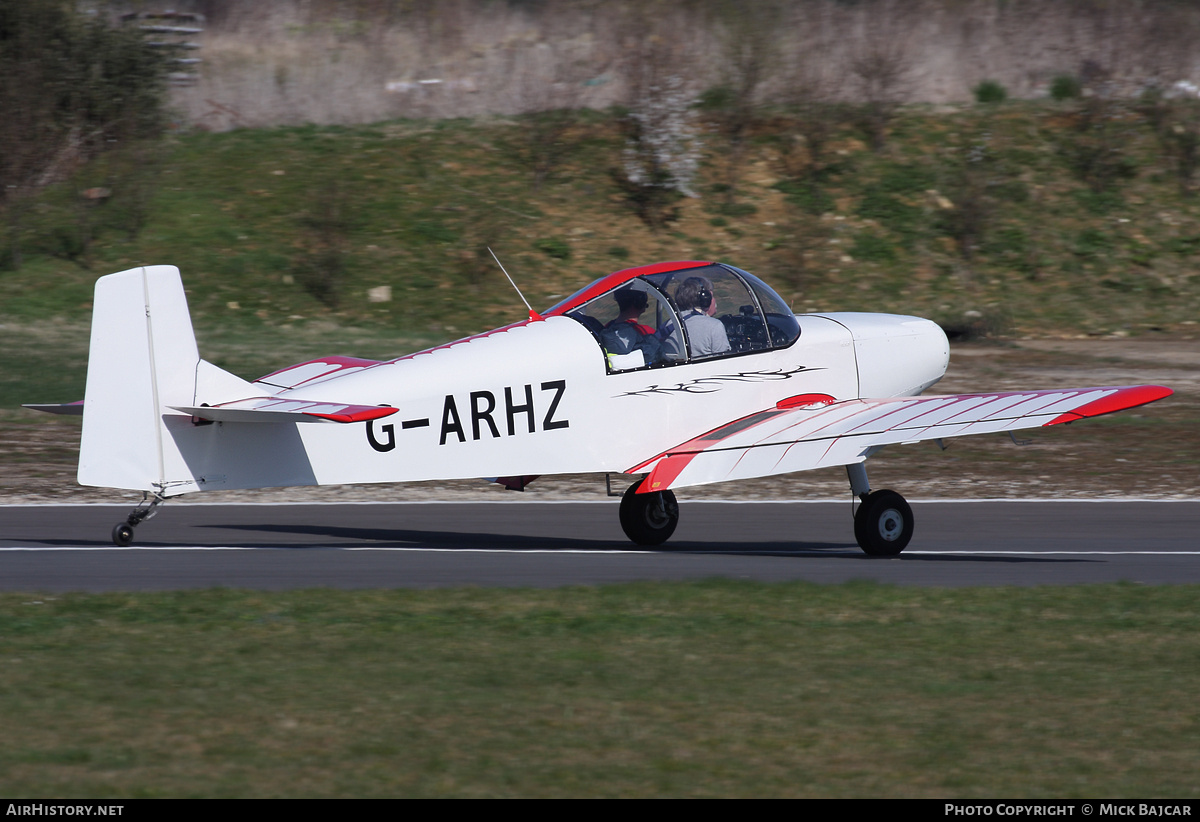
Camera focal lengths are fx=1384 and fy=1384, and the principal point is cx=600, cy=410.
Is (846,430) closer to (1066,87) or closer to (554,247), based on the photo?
(554,247)

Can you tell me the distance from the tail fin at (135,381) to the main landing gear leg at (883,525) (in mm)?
5880

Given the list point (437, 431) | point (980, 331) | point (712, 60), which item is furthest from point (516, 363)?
point (712, 60)

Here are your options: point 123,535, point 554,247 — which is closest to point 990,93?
point 554,247

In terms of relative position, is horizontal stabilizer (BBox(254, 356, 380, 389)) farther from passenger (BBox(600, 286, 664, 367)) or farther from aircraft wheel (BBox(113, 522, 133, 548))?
passenger (BBox(600, 286, 664, 367))

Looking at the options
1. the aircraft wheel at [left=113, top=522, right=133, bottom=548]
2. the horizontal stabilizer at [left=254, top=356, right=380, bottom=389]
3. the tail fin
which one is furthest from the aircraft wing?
the aircraft wheel at [left=113, top=522, right=133, bottom=548]

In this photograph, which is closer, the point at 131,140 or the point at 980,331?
the point at 980,331

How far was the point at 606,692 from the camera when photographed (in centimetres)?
742

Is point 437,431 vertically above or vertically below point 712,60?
below

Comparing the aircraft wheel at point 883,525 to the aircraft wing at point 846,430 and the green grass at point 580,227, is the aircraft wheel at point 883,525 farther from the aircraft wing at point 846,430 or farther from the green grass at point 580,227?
the green grass at point 580,227

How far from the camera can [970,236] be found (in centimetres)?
3531

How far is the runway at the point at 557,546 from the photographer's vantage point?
11.3 meters

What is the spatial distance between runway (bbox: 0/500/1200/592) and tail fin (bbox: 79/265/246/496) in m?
0.91

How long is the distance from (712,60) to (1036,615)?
31717mm
